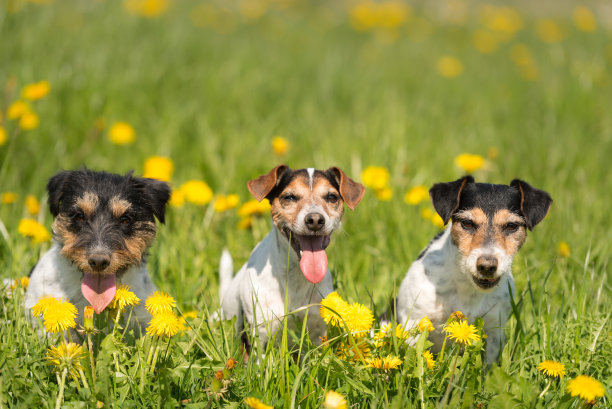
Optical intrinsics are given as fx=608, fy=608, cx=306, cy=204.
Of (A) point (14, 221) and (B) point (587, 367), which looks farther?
(A) point (14, 221)

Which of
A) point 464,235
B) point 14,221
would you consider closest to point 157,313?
point 464,235

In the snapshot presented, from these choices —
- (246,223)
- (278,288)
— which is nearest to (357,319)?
(278,288)

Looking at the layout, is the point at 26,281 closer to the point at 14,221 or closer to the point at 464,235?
the point at 14,221

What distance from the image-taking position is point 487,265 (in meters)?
3.89

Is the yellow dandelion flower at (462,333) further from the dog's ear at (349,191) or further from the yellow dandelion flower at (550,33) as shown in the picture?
the yellow dandelion flower at (550,33)

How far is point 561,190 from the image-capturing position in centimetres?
684

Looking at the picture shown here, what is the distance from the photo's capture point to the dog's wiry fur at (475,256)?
4.05 meters

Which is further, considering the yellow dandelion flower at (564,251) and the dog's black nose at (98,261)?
the yellow dandelion flower at (564,251)

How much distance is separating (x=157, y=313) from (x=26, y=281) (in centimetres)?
161

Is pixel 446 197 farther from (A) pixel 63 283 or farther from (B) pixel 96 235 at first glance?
(A) pixel 63 283

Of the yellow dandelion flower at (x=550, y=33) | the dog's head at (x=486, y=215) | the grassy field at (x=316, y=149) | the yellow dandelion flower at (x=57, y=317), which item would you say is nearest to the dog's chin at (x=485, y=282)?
the dog's head at (x=486, y=215)

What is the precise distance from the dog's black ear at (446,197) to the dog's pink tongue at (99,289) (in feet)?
7.31

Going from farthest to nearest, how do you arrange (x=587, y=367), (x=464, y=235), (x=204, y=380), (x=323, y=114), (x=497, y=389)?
(x=323, y=114) → (x=464, y=235) → (x=587, y=367) → (x=204, y=380) → (x=497, y=389)

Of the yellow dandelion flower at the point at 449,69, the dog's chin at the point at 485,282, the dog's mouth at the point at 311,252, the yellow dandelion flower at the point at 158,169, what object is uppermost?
the yellow dandelion flower at the point at 449,69
